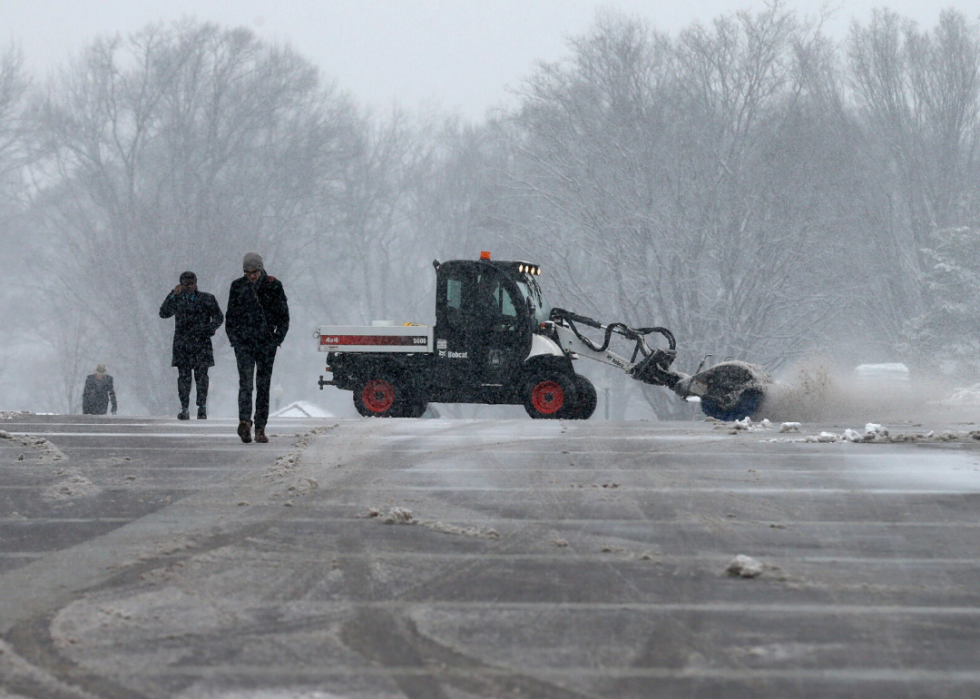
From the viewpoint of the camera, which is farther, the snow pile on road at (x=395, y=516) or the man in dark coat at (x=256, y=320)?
the man in dark coat at (x=256, y=320)

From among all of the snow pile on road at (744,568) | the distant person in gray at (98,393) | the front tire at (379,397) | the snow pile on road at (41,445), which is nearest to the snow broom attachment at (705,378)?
the front tire at (379,397)

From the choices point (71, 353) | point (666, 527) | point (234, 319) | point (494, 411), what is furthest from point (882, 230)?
point (666, 527)

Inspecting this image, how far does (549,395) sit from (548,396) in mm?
20

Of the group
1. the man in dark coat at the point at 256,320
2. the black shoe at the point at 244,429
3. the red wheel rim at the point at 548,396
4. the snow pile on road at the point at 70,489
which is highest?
the man in dark coat at the point at 256,320

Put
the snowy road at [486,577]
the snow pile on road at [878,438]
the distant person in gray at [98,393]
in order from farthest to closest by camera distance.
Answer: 1. the distant person in gray at [98,393]
2. the snow pile on road at [878,438]
3. the snowy road at [486,577]

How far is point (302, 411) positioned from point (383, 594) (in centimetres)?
3801

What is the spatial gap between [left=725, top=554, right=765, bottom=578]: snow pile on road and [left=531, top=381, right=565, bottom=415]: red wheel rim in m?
12.8

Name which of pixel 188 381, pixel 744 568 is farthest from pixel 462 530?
pixel 188 381

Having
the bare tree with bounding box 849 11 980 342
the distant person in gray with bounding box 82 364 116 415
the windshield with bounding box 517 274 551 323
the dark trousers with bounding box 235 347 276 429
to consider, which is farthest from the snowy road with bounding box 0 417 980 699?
the bare tree with bounding box 849 11 980 342

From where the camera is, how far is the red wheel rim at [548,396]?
19.2m

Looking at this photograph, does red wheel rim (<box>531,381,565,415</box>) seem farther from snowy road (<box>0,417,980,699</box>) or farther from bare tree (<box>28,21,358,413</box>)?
bare tree (<box>28,21,358,413</box>)

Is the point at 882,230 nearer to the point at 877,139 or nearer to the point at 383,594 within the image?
the point at 877,139

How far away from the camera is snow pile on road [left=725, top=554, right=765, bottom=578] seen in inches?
245

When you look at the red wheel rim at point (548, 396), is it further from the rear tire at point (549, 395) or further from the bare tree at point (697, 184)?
the bare tree at point (697, 184)
